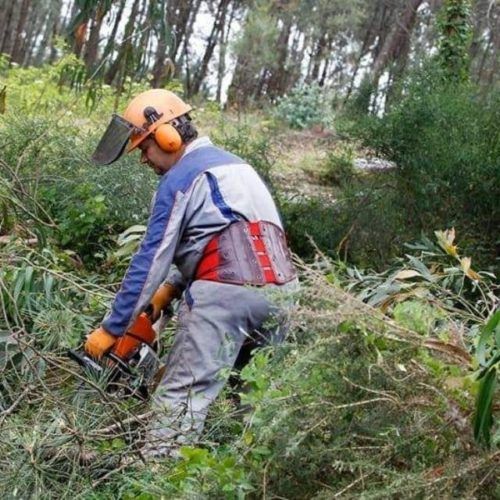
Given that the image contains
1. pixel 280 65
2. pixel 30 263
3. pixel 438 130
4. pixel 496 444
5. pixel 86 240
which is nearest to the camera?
pixel 496 444

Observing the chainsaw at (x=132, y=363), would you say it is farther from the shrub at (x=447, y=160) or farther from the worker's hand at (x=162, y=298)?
the shrub at (x=447, y=160)

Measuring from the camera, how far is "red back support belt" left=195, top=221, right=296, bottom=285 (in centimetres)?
480

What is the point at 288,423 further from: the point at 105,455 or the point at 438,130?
the point at 438,130

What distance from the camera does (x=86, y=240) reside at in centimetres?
806

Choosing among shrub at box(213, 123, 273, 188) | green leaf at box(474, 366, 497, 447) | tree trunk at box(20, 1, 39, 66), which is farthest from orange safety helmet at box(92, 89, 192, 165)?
tree trunk at box(20, 1, 39, 66)

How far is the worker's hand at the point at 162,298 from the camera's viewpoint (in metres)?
5.30

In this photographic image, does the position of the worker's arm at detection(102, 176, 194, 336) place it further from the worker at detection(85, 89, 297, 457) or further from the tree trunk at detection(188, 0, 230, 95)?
the tree trunk at detection(188, 0, 230, 95)

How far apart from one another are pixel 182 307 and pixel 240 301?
356mm

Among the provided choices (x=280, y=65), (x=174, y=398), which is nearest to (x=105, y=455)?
(x=174, y=398)

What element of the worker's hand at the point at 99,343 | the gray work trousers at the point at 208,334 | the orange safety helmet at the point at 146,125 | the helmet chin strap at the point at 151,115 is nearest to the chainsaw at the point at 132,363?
the worker's hand at the point at 99,343

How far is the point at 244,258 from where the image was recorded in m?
4.81

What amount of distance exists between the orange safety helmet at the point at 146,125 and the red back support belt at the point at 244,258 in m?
0.60

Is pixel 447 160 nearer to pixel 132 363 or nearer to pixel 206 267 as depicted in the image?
pixel 206 267

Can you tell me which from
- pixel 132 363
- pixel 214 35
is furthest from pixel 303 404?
pixel 214 35
